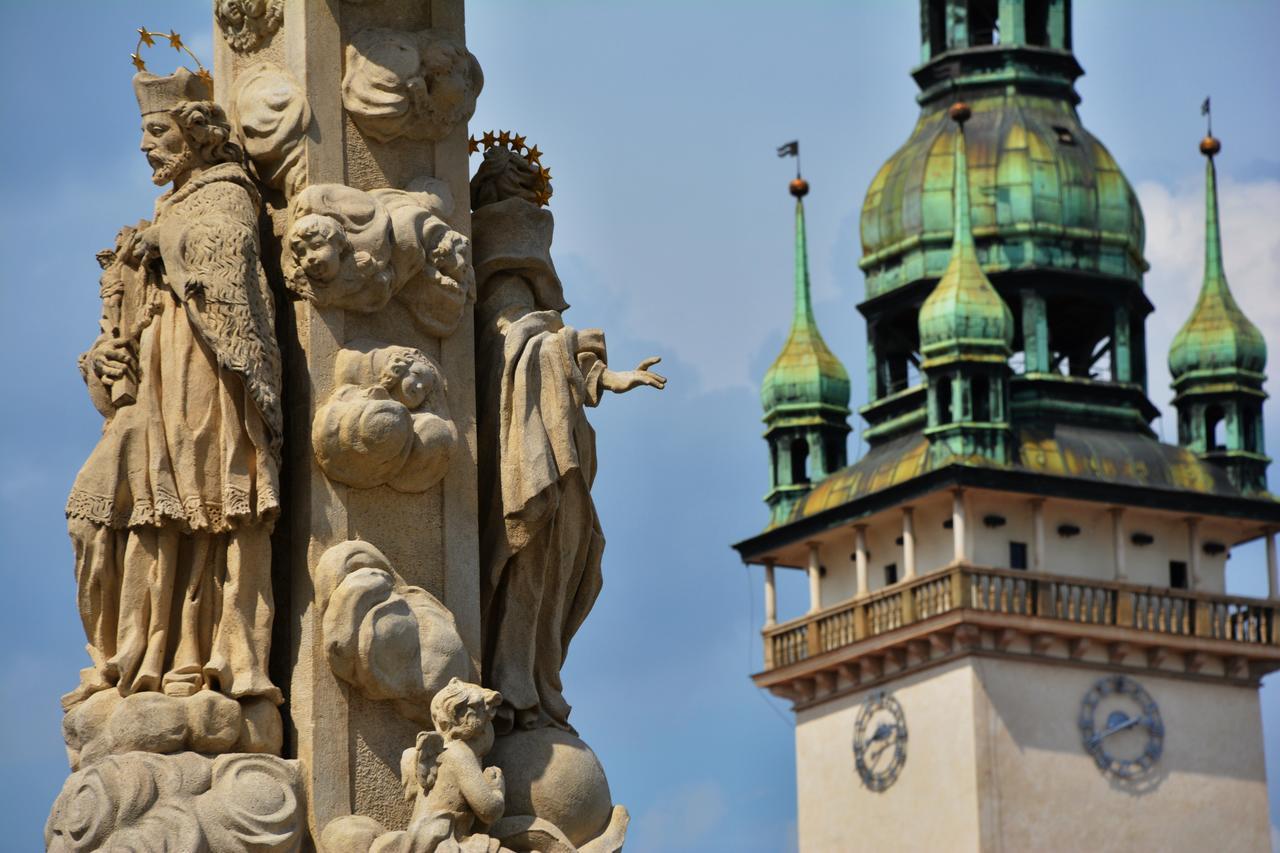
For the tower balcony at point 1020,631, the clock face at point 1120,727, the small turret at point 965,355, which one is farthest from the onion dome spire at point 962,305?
the clock face at point 1120,727

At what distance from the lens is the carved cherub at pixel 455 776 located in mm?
12953

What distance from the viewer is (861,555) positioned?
102250 millimetres

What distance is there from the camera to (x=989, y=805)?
96.6 m

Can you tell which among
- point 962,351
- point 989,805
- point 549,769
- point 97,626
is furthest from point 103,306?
point 962,351

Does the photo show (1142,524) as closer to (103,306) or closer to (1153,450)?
(1153,450)

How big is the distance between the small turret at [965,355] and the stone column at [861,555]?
2761 mm

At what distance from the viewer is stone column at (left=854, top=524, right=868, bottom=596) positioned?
10206cm

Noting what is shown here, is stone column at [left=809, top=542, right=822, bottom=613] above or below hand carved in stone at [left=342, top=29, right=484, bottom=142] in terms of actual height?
above

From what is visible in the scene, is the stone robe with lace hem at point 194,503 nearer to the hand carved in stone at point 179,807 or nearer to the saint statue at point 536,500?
the hand carved in stone at point 179,807

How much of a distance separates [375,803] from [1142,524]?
295 feet

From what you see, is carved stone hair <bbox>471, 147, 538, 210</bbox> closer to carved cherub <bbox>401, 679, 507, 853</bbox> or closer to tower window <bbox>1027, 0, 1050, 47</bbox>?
carved cherub <bbox>401, 679, 507, 853</bbox>

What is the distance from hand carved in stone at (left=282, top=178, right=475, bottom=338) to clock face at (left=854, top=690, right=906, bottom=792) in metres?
85.8

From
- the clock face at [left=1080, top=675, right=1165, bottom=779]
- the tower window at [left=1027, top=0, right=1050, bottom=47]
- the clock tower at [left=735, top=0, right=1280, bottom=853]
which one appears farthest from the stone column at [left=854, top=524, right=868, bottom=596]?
the tower window at [left=1027, top=0, right=1050, bottom=47]

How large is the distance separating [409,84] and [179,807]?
8.54 feet
